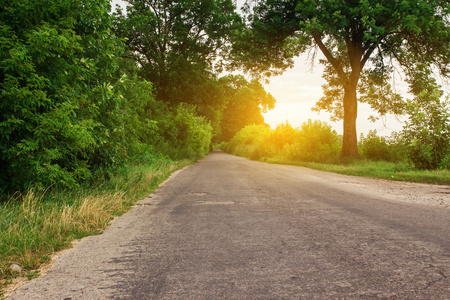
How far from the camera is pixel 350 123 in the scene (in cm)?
1889

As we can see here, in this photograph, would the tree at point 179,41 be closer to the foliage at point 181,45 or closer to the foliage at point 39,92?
the foliage at point 181,45

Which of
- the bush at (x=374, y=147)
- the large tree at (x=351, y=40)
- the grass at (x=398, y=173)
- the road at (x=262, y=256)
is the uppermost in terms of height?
the large tree at (x=351, y=40)

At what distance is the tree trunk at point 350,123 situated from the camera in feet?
61.4

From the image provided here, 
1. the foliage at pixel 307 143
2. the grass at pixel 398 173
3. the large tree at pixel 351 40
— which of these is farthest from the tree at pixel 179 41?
the grass at pixel 398 173

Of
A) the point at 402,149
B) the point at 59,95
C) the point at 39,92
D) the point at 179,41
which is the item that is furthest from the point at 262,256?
the point at 179,41

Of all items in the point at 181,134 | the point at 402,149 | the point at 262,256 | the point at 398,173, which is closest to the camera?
the point at 262,256

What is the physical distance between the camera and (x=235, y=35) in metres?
18.1

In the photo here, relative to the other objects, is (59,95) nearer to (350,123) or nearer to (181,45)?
(350,123)

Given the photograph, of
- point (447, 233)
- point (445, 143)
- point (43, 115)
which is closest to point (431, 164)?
point (445, 143)

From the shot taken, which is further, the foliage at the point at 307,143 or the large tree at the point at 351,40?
the foliage at the point at 307,143

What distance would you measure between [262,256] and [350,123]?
1737 centimetres

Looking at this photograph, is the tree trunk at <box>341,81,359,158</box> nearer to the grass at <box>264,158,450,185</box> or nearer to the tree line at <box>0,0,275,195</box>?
the grass at <box>264,158,450,185</box>

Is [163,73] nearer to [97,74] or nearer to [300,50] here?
[300,50]

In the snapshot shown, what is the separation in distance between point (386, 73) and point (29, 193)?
67.8 ft
